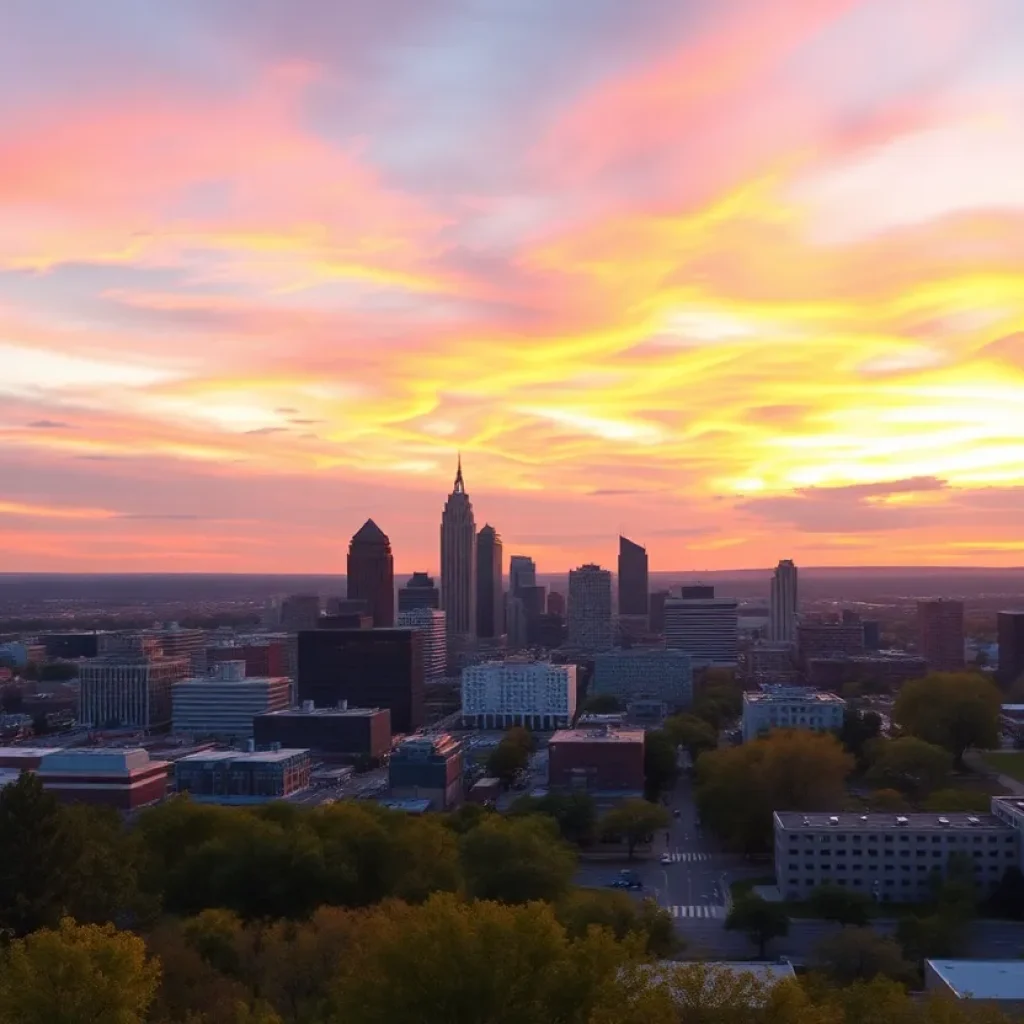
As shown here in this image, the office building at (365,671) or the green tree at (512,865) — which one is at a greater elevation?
the office building at (365,671)

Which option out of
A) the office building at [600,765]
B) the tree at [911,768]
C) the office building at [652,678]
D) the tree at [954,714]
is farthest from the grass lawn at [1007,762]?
the office building at [652,678]

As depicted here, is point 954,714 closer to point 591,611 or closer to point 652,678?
point 652,678

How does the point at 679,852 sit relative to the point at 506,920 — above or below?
below

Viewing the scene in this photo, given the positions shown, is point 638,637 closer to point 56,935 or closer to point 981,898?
point 981,898

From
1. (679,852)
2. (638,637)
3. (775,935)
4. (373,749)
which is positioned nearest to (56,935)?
(775,935)

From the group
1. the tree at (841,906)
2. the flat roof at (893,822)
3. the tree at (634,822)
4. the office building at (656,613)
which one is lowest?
the tree at (841,906)

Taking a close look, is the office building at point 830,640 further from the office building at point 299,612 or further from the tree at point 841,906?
the tree at point 841,906

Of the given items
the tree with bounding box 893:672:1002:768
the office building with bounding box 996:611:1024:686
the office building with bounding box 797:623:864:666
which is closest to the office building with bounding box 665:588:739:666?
Result: the office building with bounding box 797:623:864:666
